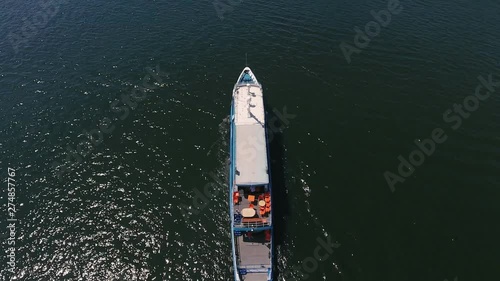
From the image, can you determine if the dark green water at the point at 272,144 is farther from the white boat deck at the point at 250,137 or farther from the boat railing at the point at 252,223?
the white boat deck at the point at 250,137

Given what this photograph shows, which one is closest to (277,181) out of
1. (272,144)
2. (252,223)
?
(272,144)

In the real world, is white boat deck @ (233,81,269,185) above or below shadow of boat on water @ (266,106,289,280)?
above

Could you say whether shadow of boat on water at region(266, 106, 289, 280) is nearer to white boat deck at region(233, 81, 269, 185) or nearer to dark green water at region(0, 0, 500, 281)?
dark green water at region(0, 0, 500, 281)

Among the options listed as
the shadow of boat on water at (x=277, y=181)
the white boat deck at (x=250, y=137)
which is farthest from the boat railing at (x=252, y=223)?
the white boat deck at (x=250, y=137)

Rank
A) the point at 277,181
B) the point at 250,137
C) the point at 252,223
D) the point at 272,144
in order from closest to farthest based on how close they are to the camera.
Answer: the point at 252,223 → the point at 250,137 → the point at 277,181 → the point at 272,144

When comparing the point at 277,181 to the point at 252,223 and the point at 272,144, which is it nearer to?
the point at 272,144

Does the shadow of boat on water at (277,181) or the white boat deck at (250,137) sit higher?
the white boat deck at (250,137)

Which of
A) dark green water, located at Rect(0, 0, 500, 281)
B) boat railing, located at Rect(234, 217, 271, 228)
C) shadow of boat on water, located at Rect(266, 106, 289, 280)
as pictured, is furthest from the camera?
shadow of boat on water, located at Rect(266, 106, 289, 280)

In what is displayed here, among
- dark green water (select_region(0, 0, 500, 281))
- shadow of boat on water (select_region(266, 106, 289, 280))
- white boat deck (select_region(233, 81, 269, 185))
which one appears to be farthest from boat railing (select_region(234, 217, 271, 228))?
white boat deck (select_region(233, 81, 269, 185))

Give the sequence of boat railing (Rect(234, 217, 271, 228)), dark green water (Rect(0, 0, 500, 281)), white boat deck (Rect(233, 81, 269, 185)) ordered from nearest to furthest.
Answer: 1. boat railing (Rect(234, 217, 271, 228))
2. dark green water (Rect(0, 0, 500, 281))
3. white boat deck (Rect(233, 81, 269, 185))
